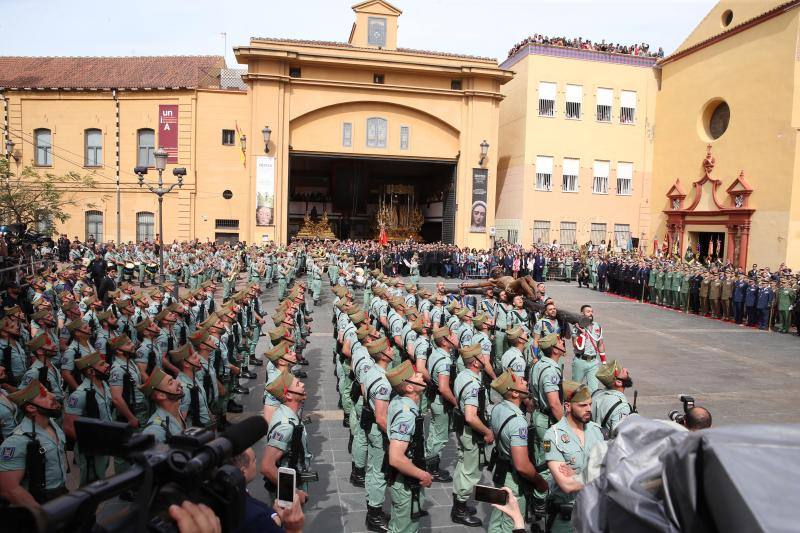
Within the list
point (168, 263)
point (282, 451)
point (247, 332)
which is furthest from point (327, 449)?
point (168, 263)

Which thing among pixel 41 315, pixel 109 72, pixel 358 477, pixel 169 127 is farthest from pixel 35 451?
pixel 109 72

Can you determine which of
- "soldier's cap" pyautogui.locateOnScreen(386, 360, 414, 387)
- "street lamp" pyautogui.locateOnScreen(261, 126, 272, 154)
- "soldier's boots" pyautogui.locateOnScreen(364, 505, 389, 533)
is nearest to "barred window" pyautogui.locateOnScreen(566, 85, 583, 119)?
"street lamp" pyautogui.locateOnScreen(261, 126, 272, 154)

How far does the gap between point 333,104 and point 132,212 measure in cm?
1396

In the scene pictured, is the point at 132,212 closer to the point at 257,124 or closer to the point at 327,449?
the point at 257,124

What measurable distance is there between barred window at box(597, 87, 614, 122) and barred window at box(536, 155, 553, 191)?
4.50 m

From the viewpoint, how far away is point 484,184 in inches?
1332

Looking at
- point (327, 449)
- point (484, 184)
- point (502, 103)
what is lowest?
point (327, 449)

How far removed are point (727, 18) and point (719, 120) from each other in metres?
5.62

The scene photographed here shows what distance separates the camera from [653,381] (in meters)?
12.1

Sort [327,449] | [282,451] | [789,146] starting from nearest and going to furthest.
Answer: [282,451] < [327,449] < [789,146]

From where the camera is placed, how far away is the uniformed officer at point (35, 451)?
15.6 ft

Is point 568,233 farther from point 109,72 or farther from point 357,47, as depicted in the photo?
point 109,72

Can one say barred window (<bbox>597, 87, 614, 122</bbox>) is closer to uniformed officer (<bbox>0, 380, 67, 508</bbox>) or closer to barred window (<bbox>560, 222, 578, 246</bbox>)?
barred window (<bbox>560, 222, 578, 246</bbox>)

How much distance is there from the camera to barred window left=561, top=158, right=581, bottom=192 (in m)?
36.1
